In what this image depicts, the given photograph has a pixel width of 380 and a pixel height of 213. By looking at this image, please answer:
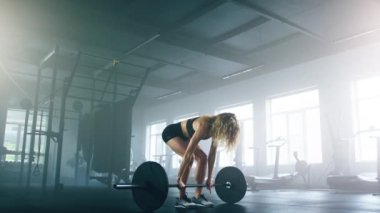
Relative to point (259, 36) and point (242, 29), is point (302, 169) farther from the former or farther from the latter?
point (242, 29)

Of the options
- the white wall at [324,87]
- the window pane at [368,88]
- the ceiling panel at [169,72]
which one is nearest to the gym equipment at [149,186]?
the white wall at [324,87]

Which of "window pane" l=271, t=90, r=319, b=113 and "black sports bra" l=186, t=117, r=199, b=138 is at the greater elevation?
"window pane" l=271, t=90, r=319, b=113

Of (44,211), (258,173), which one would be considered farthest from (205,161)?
(258,173)

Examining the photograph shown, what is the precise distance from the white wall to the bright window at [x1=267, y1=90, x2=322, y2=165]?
27 cm

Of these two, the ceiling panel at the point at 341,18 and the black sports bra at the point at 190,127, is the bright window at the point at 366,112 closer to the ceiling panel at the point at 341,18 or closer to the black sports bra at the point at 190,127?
the ceiling panel at the point at 341,18

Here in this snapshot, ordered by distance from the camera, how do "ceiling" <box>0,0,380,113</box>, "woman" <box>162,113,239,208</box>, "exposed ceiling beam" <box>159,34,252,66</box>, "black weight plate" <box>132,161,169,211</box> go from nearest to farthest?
1. "black weight plate" <box>132,161,169,211</box>
2. "woman" <box>162,113,239,208</box>
3. "ceiling" <box>0,0,380,113</box>
4. "exposed ceiling beam" <box>159,34,252,66</box>

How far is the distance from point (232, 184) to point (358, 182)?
165 inches

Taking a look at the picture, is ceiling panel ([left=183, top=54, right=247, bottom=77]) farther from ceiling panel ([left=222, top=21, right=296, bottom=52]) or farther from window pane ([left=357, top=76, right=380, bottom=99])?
window pane ([left=357, top=76, right=380, bottom=99])

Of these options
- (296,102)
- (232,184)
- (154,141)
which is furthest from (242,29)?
(154,141)

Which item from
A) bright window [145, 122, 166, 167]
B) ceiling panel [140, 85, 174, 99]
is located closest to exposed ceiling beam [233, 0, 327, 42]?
ceiling panel [140, 85, 174, 99]

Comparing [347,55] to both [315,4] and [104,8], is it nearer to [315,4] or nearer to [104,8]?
[315,4]

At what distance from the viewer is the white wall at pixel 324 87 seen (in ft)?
25.7

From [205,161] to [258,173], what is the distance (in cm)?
719

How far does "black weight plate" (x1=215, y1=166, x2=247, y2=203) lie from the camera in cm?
312
